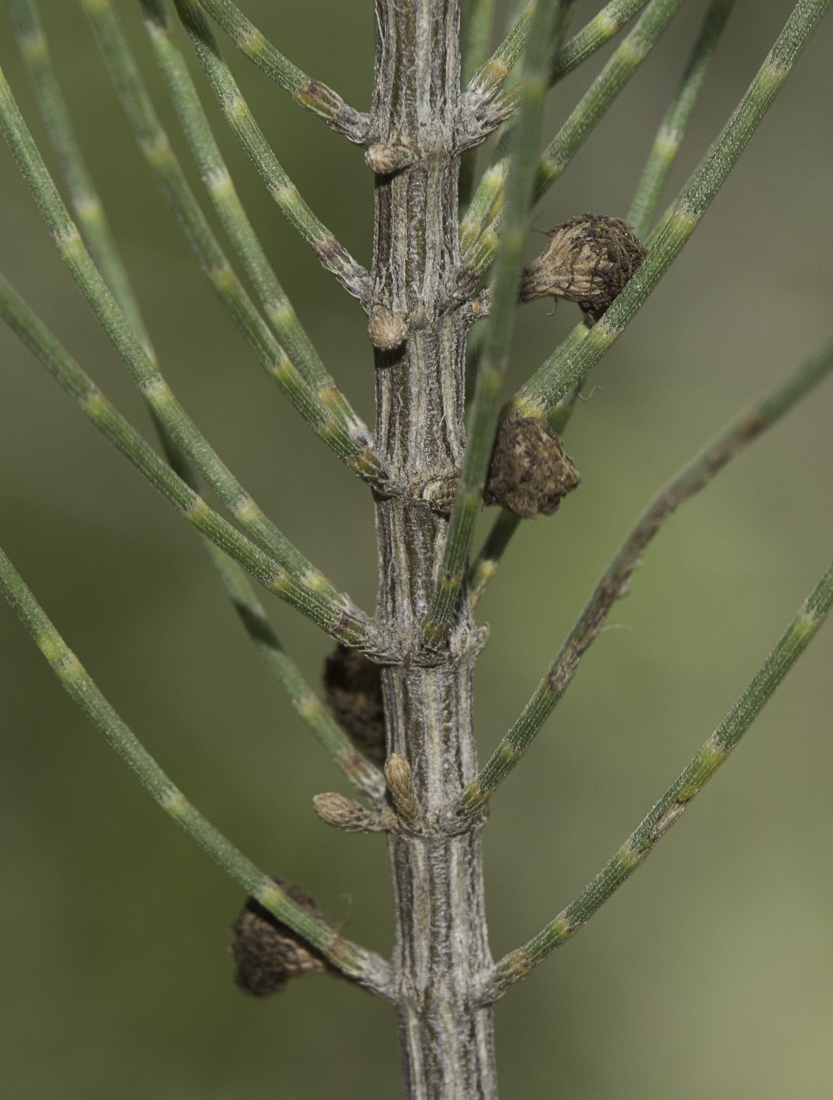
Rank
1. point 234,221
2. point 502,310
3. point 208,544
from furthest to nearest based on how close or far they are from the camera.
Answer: point 208,544, point 234,221, point 502,310

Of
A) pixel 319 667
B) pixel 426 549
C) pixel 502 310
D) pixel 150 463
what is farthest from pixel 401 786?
pixel 319 667

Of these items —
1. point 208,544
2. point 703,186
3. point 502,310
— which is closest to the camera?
point 502,310

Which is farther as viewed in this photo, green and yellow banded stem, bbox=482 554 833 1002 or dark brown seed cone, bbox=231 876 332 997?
dark brown seed cone, bbox=231 876 332 997

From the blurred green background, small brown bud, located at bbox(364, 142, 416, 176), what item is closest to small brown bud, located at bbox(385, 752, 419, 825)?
small brown bud, located at bbox(364, 142, 416, 176)

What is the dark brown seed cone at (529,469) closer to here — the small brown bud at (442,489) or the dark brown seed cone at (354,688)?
the small brown bud at (442,489)

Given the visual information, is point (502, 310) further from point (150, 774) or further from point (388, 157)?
point (150, 774)

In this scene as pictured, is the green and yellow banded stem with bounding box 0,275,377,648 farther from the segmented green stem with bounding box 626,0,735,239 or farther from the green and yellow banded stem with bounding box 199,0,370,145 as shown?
the segmented green stem with bounding box 626,0,735,239

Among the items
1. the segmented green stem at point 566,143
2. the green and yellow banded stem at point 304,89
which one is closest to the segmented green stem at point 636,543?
the segmented green stem at point 566,143

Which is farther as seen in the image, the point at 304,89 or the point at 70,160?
the point at 70,160
